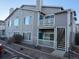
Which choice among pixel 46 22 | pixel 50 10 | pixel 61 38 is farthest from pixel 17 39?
pixel 61 38

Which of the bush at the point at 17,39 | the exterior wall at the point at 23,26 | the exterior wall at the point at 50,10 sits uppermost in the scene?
the exterior wall at the point at 50,10

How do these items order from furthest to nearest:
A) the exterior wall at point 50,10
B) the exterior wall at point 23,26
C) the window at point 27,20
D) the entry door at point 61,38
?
the exterior wall at point 50,10, the window at point 27,20, the exterior wall at point 23,26, the entry door at point 61,38

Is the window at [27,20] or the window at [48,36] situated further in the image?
the window at [27,20]

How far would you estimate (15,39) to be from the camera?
26984 millimetres

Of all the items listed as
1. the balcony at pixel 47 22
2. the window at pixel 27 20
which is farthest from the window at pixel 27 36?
the balcony at pixel 47 22

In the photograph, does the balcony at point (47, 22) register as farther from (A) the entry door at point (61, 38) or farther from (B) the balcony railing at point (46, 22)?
(A) the entry door at point (61, 38)

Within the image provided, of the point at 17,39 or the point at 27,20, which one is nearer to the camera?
the point at 17,39

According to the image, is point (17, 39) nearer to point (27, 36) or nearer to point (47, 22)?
point (27, 36)

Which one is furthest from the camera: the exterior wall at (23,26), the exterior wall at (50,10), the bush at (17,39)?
the exterior wall at (50,10)

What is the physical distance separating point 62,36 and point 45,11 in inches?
357

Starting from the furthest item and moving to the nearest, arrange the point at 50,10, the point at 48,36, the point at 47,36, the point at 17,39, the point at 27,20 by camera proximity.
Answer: the point at 50,10 → the point at 27,20 → the point at 17,39 → the point at 47,36 → the point at 48,36

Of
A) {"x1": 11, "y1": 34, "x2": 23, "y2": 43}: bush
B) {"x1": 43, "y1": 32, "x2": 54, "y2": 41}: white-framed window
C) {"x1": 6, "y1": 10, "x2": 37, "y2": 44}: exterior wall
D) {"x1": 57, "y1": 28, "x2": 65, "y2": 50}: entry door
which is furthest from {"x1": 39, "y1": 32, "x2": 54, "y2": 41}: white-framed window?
{"x1": 11, "y1": 34, "x2": 23, "y2": 43}: bush

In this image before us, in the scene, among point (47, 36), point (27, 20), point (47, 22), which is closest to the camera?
point (47, 22)

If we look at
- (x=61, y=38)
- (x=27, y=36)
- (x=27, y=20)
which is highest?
(x=27, y=20)
